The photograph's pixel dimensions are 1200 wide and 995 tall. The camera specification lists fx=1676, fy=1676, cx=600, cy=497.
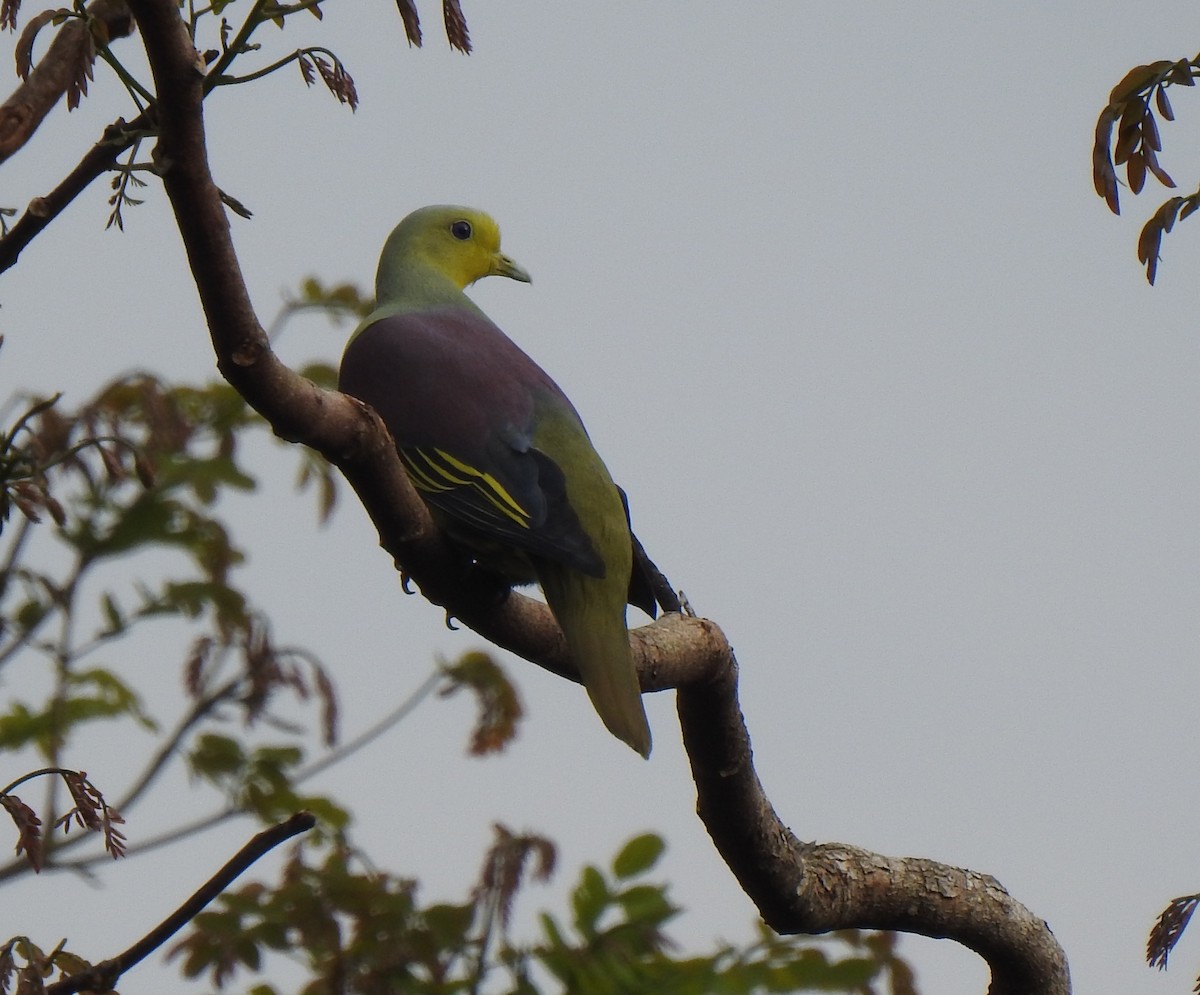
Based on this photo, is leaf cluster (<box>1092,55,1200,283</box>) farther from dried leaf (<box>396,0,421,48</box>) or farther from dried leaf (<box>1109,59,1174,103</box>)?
dried leaf (<box>396,0,421,48</box>)

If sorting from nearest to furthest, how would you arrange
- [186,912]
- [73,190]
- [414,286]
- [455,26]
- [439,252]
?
[186,912], [73,190], [455,26], [414,286], [439,252]

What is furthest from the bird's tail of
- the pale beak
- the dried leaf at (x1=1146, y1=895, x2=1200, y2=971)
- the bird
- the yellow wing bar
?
the pale beak

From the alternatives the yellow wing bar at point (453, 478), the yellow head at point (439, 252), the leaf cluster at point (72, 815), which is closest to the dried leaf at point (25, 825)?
the leaf cluster at point (72, 815)

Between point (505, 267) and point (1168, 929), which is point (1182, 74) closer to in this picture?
point (1168, 929)

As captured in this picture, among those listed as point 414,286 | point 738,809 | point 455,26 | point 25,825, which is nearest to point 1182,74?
point 455,26

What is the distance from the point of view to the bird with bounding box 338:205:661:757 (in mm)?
2906

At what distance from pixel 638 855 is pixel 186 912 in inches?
73.3

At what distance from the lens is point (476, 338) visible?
12.2ft

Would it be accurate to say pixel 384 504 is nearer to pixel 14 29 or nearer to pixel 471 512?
pixel 471 512

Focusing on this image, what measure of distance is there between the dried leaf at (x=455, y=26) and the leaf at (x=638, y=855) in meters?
1.80

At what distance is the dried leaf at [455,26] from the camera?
2.07m

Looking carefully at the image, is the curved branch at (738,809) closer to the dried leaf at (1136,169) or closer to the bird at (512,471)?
the bird at (512,471)

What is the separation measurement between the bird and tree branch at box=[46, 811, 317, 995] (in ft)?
3.93

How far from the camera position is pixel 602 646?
9.39 feet
